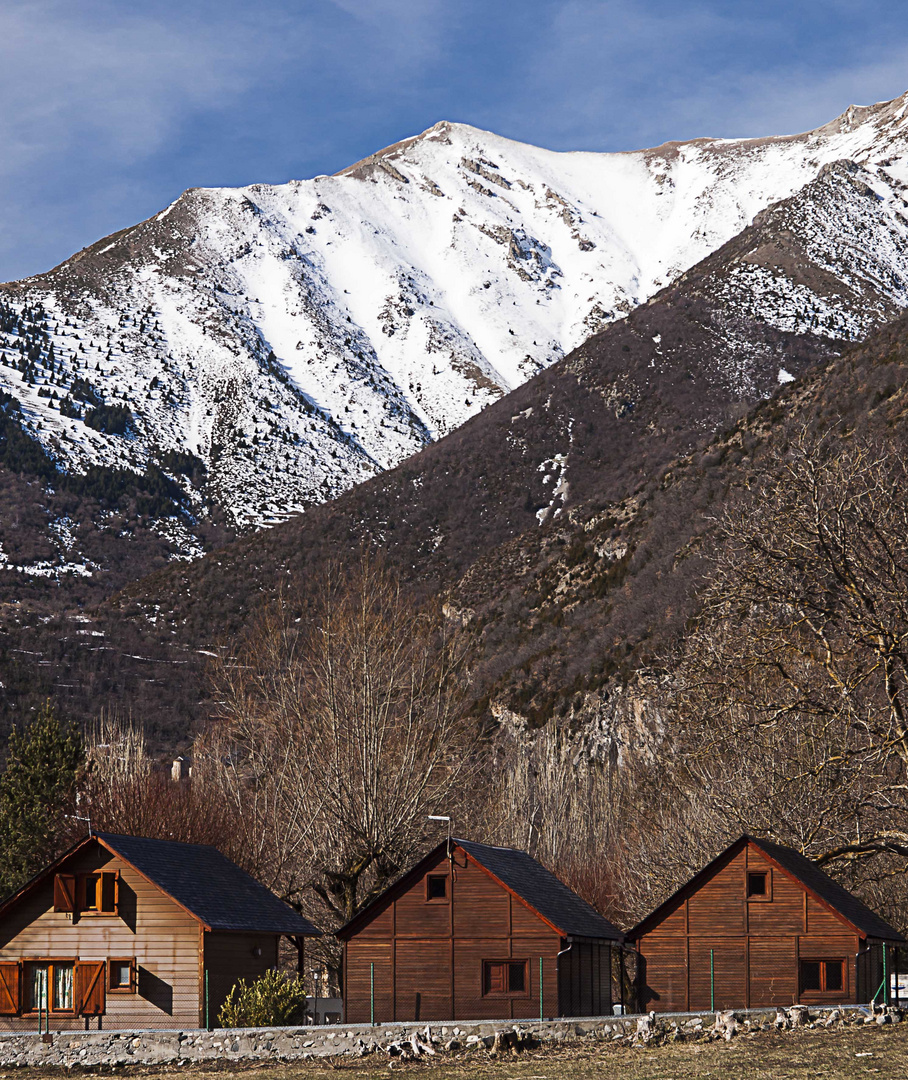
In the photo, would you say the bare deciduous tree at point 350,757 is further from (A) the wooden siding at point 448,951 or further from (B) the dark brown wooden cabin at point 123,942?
(B) the dark brown wooden cabin at point 123,942

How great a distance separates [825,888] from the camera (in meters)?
39.5

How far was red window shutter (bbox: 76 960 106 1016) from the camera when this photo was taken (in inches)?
1471

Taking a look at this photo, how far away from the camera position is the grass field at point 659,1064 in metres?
25.1

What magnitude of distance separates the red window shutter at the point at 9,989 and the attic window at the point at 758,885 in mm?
21006

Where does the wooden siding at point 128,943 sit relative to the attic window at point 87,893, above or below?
below

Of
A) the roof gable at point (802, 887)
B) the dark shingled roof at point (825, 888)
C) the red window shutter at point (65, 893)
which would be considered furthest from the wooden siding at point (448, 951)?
the red window shutter at point (65, 893)

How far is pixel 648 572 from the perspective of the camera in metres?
88.3

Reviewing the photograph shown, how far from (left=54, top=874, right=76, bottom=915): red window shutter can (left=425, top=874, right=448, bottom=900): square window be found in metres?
10.3

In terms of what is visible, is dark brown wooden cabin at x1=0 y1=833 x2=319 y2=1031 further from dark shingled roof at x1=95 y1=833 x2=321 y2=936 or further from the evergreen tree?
the evergreen tree

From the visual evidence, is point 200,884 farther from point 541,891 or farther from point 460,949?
point 541,891

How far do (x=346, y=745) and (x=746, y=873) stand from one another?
53.5ft

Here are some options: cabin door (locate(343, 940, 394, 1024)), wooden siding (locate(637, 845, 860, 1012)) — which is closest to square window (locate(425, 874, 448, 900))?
cabin door (locate(343, 940, 394, 1024))

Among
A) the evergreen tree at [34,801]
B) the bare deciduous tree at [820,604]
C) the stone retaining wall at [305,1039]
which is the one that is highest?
the bare deciduous tree at [820,604]

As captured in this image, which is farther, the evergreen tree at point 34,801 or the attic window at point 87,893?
the evergreen tree at point 34,801
